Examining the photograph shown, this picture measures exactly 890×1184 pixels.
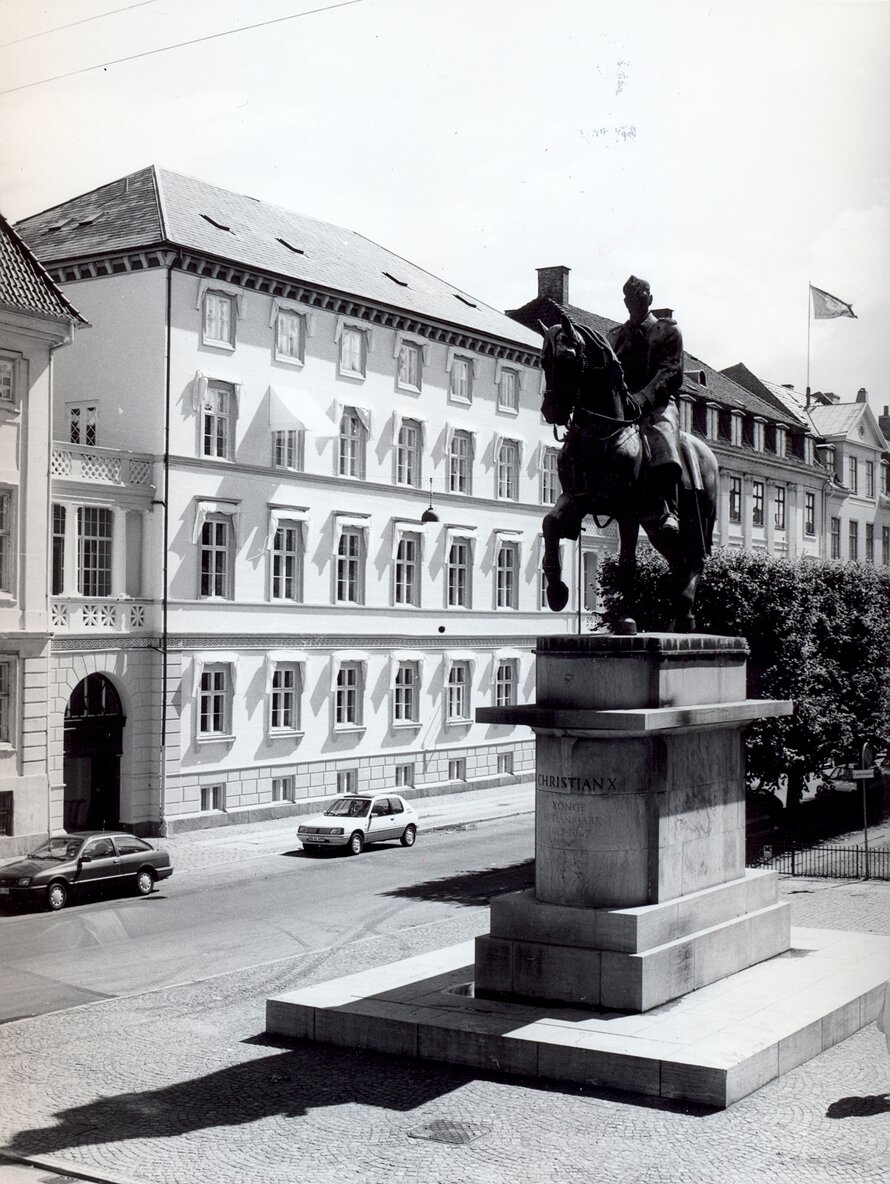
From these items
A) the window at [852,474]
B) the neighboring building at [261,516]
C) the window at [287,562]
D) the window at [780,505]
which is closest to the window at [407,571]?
the neighboring building at [261,516]

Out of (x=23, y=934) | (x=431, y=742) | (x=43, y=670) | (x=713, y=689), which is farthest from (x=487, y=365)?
(x=713, y=689)

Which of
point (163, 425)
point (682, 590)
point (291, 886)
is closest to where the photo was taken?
point (682, 590)

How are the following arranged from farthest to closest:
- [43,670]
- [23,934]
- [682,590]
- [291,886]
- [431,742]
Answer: [431,742], [43,670], [291,886], [23,934], [682,590]

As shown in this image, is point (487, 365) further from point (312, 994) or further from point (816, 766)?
point (312, 994)

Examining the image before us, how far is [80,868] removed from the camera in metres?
27.8

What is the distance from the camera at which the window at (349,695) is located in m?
43.7

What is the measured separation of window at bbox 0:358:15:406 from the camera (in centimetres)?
3095

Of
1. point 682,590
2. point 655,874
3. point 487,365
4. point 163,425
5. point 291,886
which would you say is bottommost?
point 291,886

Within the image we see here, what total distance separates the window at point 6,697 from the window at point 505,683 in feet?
74.3

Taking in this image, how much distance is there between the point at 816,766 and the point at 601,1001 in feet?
78.8

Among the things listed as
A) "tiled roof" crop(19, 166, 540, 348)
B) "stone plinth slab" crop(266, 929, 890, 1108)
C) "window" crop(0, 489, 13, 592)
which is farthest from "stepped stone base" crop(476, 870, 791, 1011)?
"tiled roof" crop(19, 166, 540, 348)

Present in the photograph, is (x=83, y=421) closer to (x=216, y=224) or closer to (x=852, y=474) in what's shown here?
(x=216, y=224)

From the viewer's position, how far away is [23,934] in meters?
24.5

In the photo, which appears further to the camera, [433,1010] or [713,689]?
[713,689]
